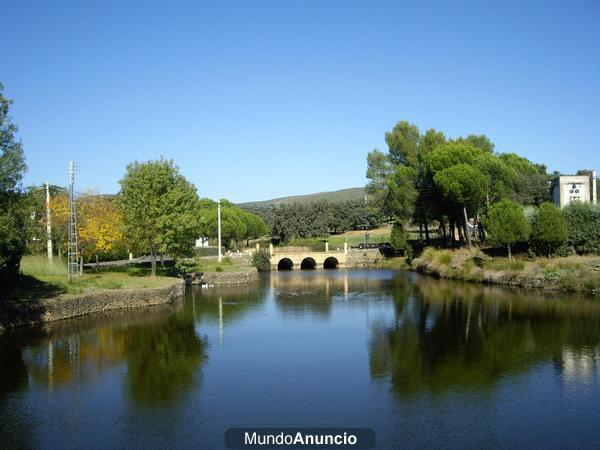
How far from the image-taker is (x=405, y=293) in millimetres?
50562

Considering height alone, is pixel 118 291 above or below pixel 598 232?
below

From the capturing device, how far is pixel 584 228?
2073 inches

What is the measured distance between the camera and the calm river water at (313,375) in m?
17.7

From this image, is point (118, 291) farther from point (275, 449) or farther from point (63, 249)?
point (275, 449)

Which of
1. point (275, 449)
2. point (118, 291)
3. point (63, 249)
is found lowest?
Answer: point (275, 449)

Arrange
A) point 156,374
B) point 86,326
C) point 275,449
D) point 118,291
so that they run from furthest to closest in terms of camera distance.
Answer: point 118,291 < point 86,326 < point 156,374 < point 275,449

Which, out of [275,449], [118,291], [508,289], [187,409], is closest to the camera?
[275,449]

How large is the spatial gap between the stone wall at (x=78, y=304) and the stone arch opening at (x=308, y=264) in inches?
1670

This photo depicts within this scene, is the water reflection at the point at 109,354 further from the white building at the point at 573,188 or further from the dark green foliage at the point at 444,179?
the white building at the point at 573,188

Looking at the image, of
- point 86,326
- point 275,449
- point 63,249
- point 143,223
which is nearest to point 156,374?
point 275,449

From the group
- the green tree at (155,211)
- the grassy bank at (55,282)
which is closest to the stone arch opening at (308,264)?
the green tree at (155,211)

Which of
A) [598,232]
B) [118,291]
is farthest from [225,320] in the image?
[598,232]

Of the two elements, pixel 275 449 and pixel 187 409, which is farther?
pixel 187 409

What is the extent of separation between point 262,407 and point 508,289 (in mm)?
35674
